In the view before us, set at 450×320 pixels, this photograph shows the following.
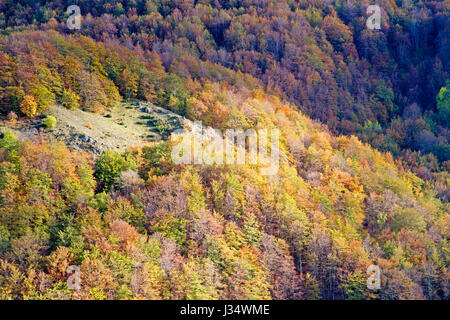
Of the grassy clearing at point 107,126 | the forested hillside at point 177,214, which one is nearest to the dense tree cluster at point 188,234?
the forested hillside at point 177,214

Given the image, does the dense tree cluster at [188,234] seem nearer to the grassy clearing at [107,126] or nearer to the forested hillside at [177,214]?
the forested hillside at [177,214]

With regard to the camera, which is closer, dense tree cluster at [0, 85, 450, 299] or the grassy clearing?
dense tree cluster at [0, 85, 450, 299]

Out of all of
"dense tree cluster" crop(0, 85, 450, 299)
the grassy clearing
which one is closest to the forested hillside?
"dense tree cluster" crop(0, 85, 450, 299)

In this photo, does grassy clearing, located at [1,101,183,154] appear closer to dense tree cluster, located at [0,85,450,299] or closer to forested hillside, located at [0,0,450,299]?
forested hillside, located at [0,0,450,299]

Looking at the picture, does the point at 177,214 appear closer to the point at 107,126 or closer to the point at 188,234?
the point at 188,234

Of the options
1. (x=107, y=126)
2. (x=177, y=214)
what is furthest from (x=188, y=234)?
(x=107, y=126)

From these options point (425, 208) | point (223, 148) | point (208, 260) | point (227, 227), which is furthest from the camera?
Result: point (425, 208)

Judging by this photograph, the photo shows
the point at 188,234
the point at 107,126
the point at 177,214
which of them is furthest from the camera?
the point at 107,126

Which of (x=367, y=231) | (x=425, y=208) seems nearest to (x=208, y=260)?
(x=367, y=231)

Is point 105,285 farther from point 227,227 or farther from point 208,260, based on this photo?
point 227,227

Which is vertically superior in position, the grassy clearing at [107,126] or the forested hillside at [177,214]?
the grassy clearing at [107,126]
